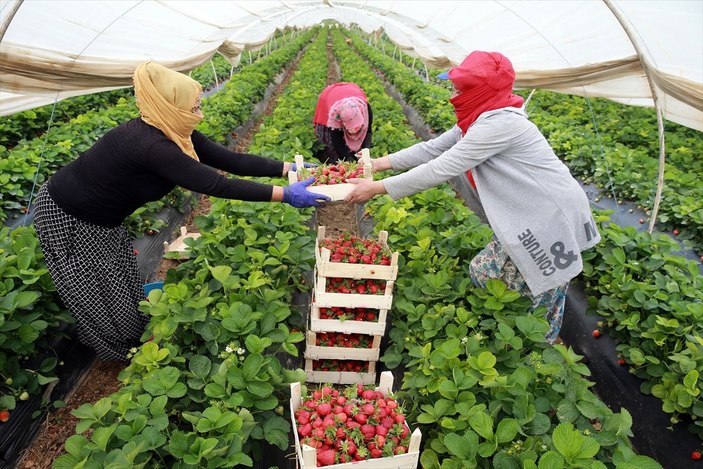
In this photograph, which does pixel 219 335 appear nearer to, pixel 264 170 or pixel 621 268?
pixel 264 170

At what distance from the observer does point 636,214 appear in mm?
5336

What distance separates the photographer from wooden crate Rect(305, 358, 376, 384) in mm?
3163

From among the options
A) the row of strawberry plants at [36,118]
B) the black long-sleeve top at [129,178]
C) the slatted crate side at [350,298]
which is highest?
the black long-sleeve top at [129,178]

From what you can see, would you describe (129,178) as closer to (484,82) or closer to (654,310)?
(484,82)

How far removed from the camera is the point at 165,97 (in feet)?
7.91

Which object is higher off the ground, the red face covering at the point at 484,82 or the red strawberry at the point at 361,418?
the red face covering at the point at 484,82

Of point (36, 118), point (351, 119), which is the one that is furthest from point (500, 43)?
point (36, 118)

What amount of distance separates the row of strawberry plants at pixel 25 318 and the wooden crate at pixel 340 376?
1632 millimetres

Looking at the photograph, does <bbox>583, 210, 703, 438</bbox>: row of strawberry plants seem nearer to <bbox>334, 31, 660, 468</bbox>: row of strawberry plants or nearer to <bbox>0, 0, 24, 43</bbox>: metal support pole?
<bbox>334, 31, 660, 468</bbox>: row of strawberry plants

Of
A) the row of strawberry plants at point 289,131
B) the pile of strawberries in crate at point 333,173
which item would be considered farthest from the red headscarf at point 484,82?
the row of strawberry plants at point 289,131

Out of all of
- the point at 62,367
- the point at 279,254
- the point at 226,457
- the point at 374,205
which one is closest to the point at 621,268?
the point at 374,205

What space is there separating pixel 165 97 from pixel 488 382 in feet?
7.20

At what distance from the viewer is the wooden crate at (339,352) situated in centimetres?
304

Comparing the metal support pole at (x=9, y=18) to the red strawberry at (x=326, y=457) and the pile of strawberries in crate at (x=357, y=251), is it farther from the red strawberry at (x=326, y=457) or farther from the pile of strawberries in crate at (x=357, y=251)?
the red strawberry at (x=326, y=457)
